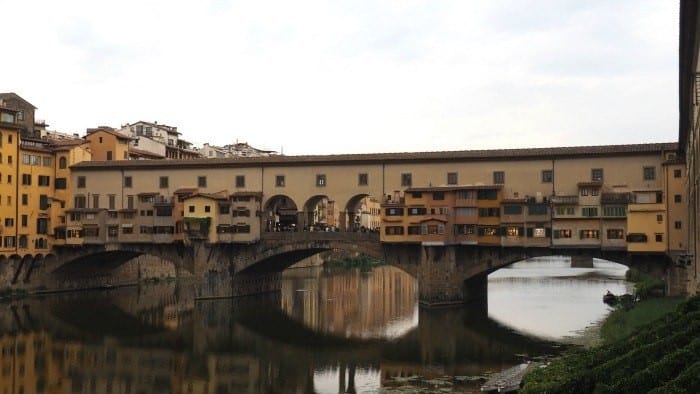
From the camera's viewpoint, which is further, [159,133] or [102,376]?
[159,133]

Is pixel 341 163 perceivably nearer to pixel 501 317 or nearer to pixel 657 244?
pixel 501 317

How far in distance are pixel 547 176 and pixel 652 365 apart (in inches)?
1328

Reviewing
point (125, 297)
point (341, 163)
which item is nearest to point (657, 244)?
point (341, 163)

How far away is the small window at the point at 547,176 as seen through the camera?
47.5m

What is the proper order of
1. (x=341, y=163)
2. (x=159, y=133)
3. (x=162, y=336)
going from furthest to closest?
(x=159, y=133) → (x=341, y=163) → (x=162, y=336)

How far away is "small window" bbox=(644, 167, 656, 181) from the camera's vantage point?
147ft

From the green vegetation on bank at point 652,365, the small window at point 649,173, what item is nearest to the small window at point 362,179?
the small window at point 649,173

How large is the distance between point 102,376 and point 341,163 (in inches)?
1035

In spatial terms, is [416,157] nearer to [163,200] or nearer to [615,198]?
[615,198]

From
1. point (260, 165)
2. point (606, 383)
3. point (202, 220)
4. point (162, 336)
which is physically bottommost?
point (162, 336)

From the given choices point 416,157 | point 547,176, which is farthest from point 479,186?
point 416,157

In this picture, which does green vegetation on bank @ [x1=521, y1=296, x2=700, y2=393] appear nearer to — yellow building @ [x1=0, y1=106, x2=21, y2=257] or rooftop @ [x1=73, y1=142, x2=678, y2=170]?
rooftop @ [x1=73, y1=142, x2=678, y2=170]

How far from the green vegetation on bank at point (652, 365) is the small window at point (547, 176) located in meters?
27.1

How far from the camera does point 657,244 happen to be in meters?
42.6
